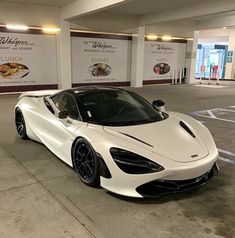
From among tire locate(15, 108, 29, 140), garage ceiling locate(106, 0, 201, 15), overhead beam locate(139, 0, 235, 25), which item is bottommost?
tire locate(15, 108, 29, 140)

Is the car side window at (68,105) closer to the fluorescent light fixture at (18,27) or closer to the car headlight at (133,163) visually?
the car headlight at (133,163)

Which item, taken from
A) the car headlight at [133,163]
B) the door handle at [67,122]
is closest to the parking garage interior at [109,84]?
the car headlight at [133,163]

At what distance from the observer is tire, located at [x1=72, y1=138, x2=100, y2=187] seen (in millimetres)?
2785

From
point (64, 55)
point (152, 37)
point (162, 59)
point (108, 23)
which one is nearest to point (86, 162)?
point (64, 55)

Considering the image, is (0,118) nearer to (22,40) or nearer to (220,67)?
(22,40)

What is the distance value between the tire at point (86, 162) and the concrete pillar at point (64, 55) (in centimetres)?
930

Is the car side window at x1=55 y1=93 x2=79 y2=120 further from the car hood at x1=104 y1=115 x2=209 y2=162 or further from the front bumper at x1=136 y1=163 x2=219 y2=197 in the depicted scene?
the front bumper at x1=136 y1=163 x2=219 y2=197

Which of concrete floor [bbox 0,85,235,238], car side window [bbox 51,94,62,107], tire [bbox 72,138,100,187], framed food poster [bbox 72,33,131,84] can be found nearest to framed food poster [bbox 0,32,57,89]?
framed food poster [bbox 72,33,131,84]

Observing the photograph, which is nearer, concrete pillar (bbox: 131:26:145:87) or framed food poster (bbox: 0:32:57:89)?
framed food poster (bbox: 0:32:57:89)

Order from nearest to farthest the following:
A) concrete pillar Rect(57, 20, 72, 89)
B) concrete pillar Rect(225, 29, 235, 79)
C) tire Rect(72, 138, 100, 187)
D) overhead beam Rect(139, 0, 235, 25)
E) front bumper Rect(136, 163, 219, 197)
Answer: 1. front bumper Rect(136, 163, 219, 197)
2. tire Rect(72, 138, 100, 187)
3. overhead beam Rect(139, 0, 235, 25)
4. concrete pillar Rect(57, 20, 72, 89)
5. concrete pillar Rect(225, 29, 235, 79)

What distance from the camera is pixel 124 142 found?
8.70 feet

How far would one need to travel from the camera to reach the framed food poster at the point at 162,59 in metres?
15.0

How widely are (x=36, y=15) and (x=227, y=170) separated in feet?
32.9

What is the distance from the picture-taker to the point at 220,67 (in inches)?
830
